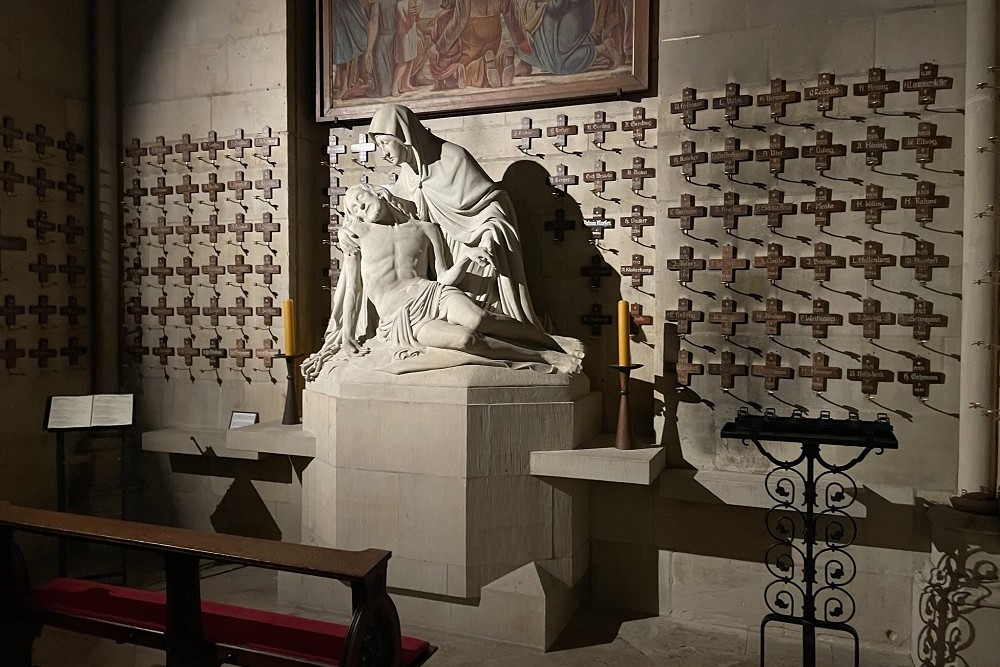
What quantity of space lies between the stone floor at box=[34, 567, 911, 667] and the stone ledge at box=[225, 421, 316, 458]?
92 centimetres

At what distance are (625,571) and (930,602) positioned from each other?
1.57m

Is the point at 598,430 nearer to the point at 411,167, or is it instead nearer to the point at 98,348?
the point at 411,167

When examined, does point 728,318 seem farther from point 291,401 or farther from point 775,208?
point 291,401

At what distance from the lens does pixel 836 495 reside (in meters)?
3.81

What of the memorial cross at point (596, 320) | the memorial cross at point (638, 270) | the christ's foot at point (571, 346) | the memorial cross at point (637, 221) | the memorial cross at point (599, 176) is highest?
the memorial cross at point (599, 176)

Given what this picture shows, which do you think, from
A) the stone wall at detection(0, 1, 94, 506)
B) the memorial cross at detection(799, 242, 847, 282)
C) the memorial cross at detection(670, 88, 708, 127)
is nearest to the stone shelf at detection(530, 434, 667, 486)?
the memorial cross at detection(799, 242, 847, 282)

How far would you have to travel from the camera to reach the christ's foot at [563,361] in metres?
4.06

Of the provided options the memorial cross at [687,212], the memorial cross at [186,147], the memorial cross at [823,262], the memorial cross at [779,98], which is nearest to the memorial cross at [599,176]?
the memorial cross at [687,212]

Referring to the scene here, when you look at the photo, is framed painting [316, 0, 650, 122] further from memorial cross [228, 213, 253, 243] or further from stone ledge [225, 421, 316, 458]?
stone ledge [225, 421, 316, 458]

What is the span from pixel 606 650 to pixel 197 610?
2.10 m

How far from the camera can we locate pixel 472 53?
16.3ft

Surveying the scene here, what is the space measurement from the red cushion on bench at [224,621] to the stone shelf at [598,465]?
4.05 ft

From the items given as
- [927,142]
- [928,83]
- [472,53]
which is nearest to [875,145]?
[927,142]

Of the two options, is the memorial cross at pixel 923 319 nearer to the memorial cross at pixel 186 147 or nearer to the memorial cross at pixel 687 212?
the memorial cross at pixel 687 212
